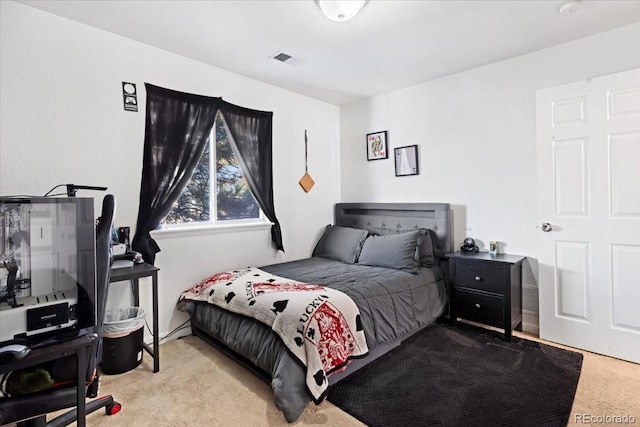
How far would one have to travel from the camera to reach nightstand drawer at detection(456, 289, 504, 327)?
276cm

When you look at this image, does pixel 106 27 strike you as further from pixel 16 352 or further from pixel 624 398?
pixel 624 398

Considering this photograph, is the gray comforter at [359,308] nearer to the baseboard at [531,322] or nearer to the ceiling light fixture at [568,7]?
the baseboard at [531,322]

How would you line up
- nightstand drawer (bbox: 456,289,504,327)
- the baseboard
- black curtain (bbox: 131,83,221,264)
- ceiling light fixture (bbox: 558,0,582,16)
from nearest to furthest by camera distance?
1. ceiling light fixture (bbox: 558,0,582,16)
2. black curtain (bbox: 131,83,221,264)
3. nightstand drawer (bbox: 456,289,504,327)
4. the baseboard

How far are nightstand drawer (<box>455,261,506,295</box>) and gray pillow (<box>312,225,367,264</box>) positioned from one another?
1.03 metres

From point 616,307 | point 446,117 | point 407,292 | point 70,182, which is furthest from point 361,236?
point 70,182

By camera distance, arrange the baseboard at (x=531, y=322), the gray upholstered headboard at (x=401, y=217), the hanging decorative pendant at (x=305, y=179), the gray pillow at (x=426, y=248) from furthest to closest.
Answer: the hanging decorative pendant at (x=305, y=179) < the gray upholstered headboard at (x=401, y=217) < the gray pillow at (x=426, y=248) < the baseboard at (x=531, y=322)

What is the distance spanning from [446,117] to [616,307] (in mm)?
2128

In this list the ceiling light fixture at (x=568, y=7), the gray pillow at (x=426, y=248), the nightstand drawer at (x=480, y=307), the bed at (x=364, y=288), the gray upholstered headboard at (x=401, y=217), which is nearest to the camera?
the bed at (x=364, y=288)

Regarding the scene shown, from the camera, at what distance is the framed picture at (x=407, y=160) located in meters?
3.65

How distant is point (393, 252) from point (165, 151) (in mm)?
2208

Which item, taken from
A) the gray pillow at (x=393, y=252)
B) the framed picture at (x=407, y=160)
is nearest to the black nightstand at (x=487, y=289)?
the gray pillow at (x=393, y=252)

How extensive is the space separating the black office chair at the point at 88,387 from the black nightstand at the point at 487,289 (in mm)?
2678

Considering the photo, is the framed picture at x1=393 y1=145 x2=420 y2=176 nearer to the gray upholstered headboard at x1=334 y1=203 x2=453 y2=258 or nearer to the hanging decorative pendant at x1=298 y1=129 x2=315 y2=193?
the gray upholstered headboard at x1=334 y1=203 x2=453 y2=258

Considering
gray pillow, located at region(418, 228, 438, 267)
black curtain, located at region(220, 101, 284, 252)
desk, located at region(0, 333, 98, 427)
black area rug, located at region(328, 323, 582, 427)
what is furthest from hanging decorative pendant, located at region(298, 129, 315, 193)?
desk, located at region(0, 333, 98, 427)
